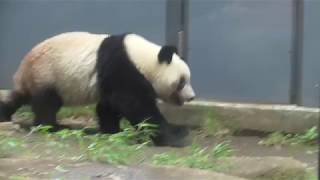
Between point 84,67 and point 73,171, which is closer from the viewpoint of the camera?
point 73,171

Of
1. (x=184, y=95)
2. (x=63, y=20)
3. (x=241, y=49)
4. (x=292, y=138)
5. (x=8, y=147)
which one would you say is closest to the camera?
(x=8, y=147)

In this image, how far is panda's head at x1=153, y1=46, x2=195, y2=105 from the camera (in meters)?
7.17

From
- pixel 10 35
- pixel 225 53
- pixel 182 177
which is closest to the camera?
pixel 182 177

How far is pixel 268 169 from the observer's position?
468 cm

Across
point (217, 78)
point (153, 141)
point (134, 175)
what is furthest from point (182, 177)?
point (217, 78)

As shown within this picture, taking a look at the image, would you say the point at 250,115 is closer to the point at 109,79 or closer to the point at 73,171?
the point at 109,79

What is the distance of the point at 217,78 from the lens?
7934 millimetres

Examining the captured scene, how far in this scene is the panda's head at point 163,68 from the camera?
23.4ft

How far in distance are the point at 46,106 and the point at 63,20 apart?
1.49 meters

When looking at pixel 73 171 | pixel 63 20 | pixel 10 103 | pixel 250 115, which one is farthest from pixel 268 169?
pixel 63 20

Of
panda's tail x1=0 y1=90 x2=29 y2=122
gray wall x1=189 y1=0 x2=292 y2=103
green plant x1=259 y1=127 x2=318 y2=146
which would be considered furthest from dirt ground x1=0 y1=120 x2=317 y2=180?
gray wall x1=189 y1=0 x2=292 y2=103

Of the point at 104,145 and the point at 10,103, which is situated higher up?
the point at 104,145

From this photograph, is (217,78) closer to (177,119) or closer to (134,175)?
(177,119)

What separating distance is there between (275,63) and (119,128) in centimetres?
177
